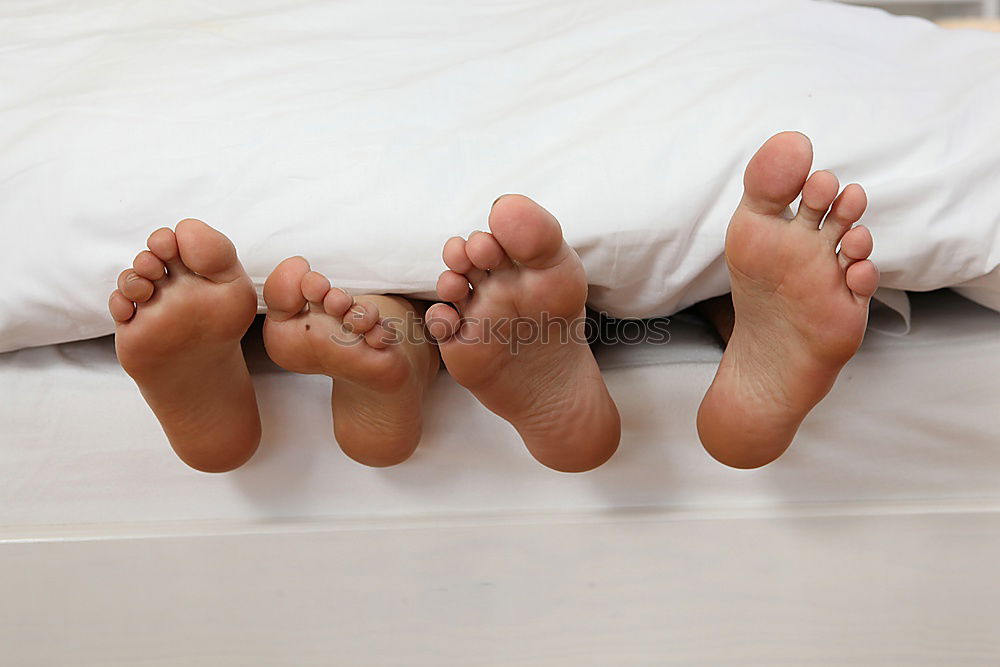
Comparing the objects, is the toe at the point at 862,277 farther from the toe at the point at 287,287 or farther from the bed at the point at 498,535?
the toe at the point at 287,287

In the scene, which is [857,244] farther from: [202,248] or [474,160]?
[202,248]

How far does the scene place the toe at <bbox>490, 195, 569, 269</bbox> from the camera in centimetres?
48

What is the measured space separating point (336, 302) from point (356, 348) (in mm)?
33

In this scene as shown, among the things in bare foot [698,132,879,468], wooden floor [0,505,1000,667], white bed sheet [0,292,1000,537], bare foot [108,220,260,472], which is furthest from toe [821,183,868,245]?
bare foot [108,220,260,472]

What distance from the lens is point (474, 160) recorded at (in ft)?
1.90

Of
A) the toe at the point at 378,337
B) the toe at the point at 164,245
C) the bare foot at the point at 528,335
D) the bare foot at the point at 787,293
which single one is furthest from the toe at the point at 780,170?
the toe at the point at 164,245

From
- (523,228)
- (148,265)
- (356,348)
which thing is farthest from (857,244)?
(148,265)

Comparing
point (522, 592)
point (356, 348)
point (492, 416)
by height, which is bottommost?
point (522, 592)

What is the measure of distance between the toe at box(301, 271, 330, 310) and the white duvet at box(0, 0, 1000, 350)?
0.15ft

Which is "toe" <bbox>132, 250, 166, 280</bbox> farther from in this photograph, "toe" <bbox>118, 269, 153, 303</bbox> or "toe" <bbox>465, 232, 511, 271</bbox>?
"toe" <bbox>465, 232, 511, 271</bbox>

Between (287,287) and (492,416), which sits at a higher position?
(287,287)

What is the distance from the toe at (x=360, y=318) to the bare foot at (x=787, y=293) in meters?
0.22

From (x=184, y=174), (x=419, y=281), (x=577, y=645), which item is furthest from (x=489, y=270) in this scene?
(x=577, y=645)

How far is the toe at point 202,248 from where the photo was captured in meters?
0.50
